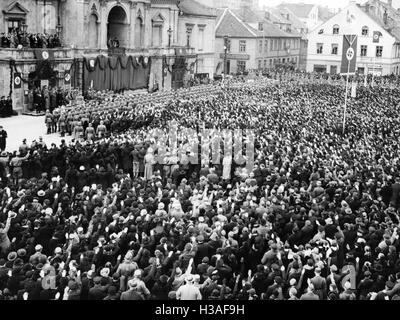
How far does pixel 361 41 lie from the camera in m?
78.1

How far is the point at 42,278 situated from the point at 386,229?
332 inches

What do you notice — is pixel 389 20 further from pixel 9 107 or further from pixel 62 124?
pixel 62 124

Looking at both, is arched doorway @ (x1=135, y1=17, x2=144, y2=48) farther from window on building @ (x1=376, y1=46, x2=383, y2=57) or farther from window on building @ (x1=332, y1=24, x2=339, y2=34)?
window on building @ (x1=376, y1=46, x2=383, y2=57)

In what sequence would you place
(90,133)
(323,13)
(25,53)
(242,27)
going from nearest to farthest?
1. (90,133)
2. (25,53)
3. (242,27)
4. (323,13)

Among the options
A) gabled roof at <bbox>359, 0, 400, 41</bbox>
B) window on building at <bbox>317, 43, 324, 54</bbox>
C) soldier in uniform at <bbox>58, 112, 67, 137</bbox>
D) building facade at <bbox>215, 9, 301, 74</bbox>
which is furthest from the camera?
window on building at <bbox>317, 43, 324, 54</bbox>

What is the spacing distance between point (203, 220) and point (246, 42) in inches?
2589

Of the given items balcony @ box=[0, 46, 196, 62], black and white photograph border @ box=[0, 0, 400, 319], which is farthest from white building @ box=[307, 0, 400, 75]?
black and white photograph border @ box=[0, 0, 400, 319]

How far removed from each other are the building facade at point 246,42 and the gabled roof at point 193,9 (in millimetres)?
8056

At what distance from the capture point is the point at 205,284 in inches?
457

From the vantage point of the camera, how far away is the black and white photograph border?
12.0 meters

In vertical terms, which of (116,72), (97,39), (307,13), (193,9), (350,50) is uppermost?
(307,13)

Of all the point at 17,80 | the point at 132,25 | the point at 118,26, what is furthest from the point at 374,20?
the point at 17,80

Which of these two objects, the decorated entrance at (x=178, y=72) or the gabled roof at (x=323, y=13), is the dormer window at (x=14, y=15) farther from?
the gabled roof at (x=323, y=13)

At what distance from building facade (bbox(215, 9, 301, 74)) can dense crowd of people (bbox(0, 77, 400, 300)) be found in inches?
2005
